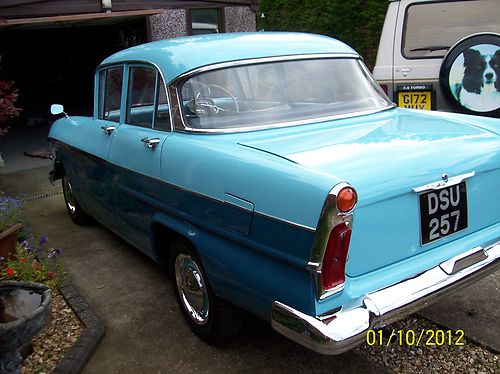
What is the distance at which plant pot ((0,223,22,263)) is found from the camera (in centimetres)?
370

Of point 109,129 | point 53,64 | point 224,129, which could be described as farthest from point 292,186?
point 53,64

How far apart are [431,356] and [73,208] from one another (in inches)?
149

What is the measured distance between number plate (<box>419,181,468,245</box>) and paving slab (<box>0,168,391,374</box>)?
798 millimetres

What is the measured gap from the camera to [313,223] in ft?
6.63

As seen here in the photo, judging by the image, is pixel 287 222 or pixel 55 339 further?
pixel 55 339

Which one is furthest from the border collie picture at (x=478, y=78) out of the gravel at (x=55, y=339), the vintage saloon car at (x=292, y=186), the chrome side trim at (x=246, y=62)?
the gravel at (x=55, y=339)

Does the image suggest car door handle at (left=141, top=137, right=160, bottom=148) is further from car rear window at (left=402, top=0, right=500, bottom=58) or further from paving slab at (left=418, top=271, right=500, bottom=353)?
car rear window at (left=402, top=0, right=500, bottom=58)

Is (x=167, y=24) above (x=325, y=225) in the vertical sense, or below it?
above

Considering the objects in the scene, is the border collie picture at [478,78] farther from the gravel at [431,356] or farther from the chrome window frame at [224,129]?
the gravel at [431,356]

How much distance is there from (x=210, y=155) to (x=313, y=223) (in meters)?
0.80

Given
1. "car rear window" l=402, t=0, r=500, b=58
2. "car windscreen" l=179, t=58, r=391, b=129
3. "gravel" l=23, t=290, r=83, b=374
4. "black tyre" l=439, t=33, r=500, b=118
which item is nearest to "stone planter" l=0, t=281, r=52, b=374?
"gravel" l=23, t=290, r=83, b=374

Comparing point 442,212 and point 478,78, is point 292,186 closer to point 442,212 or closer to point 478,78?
point 442,212

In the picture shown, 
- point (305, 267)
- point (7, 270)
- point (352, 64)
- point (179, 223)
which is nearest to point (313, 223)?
point (305, 267)

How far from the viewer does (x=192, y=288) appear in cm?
301
